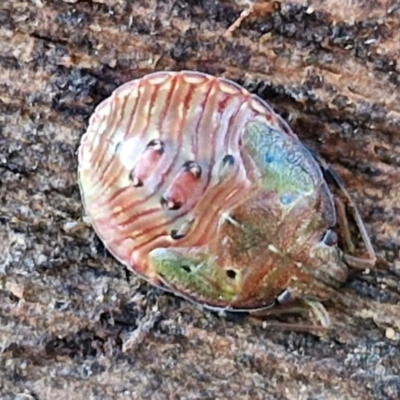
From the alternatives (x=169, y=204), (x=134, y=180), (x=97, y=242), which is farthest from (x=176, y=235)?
(x=97, y=242)

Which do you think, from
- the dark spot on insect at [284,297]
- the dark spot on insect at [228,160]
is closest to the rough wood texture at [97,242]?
the dark spot on insect at [284,297]

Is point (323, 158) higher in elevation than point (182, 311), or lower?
higher

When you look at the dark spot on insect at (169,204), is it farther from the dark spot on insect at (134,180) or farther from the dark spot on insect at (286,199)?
the dark spot on insect at (286,199)

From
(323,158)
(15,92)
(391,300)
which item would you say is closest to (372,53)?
(323,158)

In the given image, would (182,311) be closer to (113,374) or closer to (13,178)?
(113,374)

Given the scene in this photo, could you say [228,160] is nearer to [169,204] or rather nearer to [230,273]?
[169,204]

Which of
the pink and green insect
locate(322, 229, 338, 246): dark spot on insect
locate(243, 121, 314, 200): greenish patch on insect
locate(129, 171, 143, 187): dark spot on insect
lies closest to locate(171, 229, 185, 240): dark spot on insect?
the pink and green insect
